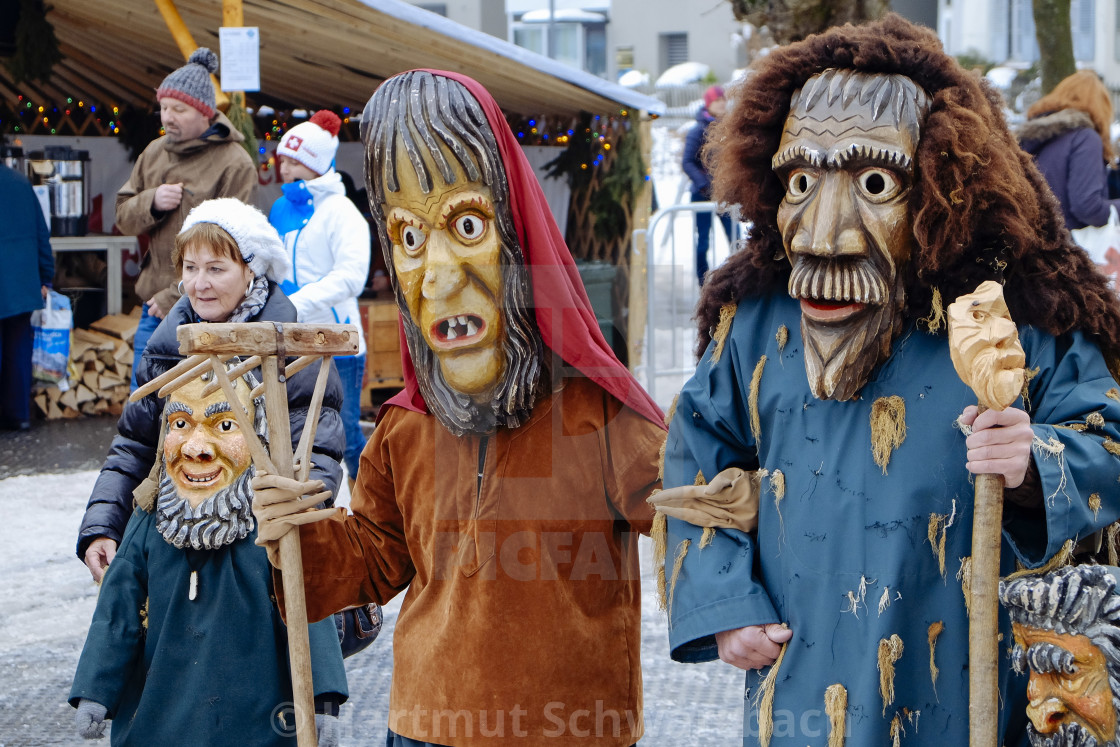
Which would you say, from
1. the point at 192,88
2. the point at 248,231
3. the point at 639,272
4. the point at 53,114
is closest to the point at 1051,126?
the point at 639,272

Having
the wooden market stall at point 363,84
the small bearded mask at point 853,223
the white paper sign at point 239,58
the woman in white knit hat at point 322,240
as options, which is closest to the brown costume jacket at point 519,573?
the small bearded mask at point 853,223

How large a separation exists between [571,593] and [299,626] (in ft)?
1.68

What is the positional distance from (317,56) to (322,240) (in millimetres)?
3543

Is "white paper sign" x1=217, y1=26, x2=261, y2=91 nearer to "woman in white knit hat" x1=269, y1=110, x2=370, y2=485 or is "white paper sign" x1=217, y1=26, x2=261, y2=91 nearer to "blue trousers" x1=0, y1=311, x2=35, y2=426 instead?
"woman in white knit hat" x1=269, y1=110, x2=370, y2=485

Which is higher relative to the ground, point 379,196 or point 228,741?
point 379,196

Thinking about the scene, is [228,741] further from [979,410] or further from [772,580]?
[979,410]

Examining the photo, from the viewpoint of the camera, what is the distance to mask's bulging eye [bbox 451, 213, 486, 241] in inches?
90.4

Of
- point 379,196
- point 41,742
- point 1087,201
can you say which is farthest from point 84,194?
point 379,196

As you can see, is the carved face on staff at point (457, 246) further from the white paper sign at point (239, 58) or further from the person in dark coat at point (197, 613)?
the white paper sign at point (239, 58)

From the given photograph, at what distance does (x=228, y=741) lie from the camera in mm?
3043

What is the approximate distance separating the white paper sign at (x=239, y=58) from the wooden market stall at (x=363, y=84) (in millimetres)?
360

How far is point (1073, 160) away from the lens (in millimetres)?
6270

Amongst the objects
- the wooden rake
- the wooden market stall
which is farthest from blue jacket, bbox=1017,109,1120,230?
the wooden rake

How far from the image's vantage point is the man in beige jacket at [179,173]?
5.29 m
